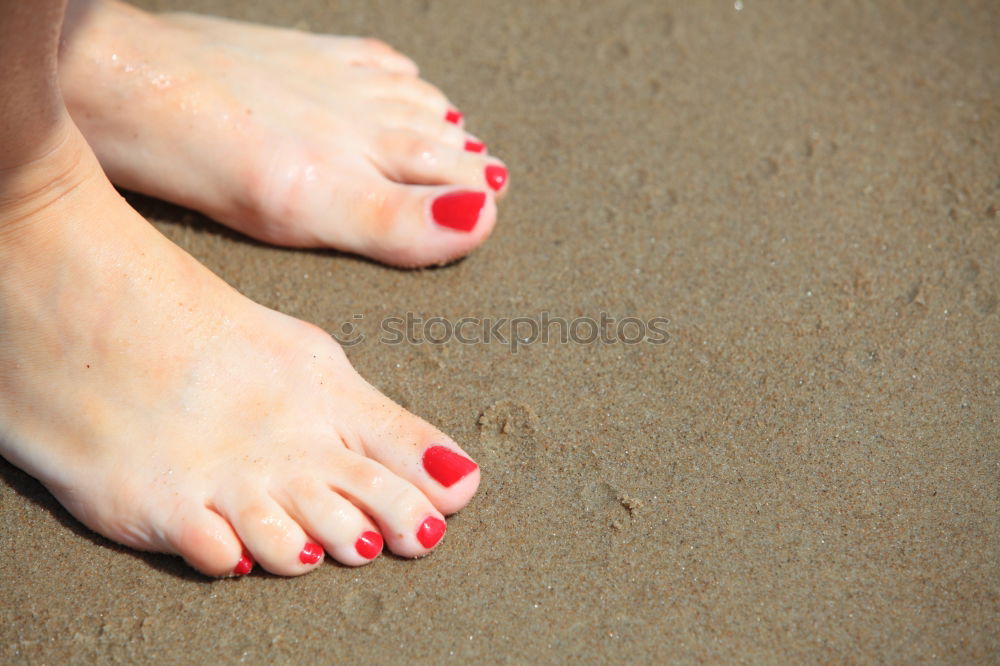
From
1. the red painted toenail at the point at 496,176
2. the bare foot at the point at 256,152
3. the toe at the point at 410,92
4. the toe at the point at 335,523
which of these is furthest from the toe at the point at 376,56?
the toe at the point at 335,523

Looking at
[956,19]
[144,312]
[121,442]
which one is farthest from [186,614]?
[956,19]

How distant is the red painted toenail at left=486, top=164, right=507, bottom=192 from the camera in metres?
1.73

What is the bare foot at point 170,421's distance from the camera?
52.4 inches

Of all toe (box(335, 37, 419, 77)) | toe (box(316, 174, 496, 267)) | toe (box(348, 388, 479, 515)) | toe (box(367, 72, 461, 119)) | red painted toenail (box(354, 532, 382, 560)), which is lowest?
red painted toenail (box(354, 532, 382, 560))

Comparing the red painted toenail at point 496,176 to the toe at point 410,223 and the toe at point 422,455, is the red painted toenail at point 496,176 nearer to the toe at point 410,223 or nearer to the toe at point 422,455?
the toe at point 410,223

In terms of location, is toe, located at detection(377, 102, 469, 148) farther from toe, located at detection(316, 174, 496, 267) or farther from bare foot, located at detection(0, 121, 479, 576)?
bare foot, located at detection(0, 121, 479, 576)

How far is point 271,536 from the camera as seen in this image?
4.35 ft

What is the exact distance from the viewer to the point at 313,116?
1729mm

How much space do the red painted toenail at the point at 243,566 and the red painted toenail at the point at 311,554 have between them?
0.24 feet

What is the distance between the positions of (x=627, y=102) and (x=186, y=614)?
1242mm

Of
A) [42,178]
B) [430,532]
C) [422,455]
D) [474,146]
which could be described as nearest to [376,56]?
[474,146]

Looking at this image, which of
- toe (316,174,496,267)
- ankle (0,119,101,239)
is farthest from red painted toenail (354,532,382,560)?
ankle (0,119,101,239)

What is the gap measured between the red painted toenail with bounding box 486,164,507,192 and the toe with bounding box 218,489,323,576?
0.70m

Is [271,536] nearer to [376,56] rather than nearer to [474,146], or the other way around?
[474,146]
